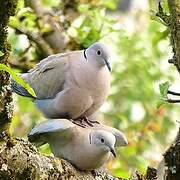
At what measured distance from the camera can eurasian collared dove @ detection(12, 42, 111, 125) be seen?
9.46 ft

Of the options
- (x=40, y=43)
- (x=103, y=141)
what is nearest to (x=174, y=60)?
(x=103, y=141)

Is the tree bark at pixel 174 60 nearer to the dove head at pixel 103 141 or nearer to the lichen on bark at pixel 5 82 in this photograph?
the dove head at pixel 103 141

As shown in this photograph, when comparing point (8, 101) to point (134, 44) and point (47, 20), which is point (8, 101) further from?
point (134, 44)

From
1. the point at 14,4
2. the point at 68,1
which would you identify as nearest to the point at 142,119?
the point at 68,1

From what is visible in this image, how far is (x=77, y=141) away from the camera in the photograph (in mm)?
2789

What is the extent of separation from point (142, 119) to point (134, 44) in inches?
38.7

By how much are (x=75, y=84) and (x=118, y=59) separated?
3.73 metres

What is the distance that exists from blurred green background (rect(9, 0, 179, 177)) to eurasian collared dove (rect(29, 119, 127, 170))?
617mm

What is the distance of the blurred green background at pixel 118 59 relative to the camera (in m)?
4.34

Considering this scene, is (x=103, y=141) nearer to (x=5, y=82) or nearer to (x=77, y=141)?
(x=77, y=141)

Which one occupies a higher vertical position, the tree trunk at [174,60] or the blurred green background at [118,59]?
the tree trunk at [174,60]

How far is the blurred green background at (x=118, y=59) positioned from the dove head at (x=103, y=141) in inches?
23.8

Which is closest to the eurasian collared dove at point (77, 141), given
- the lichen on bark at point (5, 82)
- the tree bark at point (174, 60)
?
the tree bark at point (174, 60)

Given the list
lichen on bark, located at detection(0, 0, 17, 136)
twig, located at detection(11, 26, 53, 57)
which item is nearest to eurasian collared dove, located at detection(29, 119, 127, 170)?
lichen on bark, located at detection(0, 0, 17, 136)
